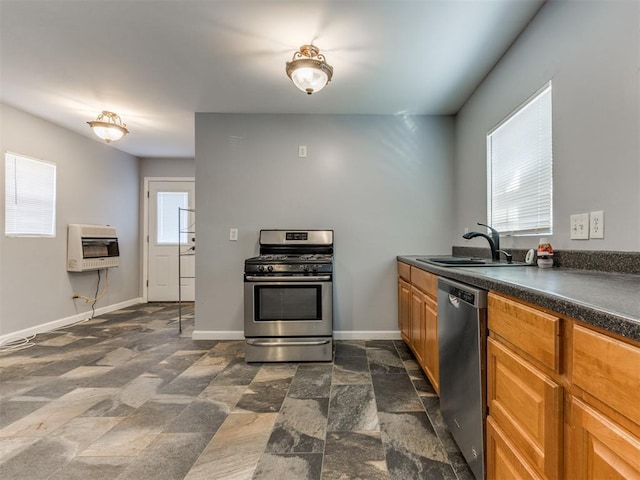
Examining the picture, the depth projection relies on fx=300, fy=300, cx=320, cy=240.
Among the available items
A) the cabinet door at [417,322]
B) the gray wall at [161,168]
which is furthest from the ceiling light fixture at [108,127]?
the cabinet door at [417,322]

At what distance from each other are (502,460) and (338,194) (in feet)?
8.04

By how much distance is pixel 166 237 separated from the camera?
192 inches

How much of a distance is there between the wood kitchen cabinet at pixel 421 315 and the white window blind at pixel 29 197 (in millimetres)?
3908

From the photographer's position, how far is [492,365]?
1.13 metres

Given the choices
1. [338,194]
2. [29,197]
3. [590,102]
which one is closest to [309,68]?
[338,194]

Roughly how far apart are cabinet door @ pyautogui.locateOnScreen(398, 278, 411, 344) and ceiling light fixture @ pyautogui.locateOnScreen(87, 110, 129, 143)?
318 cm

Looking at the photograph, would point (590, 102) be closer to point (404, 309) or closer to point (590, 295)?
point (590, 295)

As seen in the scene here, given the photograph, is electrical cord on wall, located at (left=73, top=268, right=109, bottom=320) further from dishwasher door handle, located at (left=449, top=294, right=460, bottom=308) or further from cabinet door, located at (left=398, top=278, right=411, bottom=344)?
dishwasher door handle, located at (left=449, top=294, right=460, bottom=308)

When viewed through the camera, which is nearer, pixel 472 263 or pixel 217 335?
pixel 472 263

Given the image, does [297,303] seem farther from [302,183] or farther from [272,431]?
[302,183]

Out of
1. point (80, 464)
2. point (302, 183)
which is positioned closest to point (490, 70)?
point (302, 183)

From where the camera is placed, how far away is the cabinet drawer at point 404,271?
2580mm

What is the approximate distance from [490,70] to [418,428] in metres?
2.53

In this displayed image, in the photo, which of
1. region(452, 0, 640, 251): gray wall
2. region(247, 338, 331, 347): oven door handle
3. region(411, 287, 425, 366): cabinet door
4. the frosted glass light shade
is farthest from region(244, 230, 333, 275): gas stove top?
region(452, 0, 640, 251): gray wall
